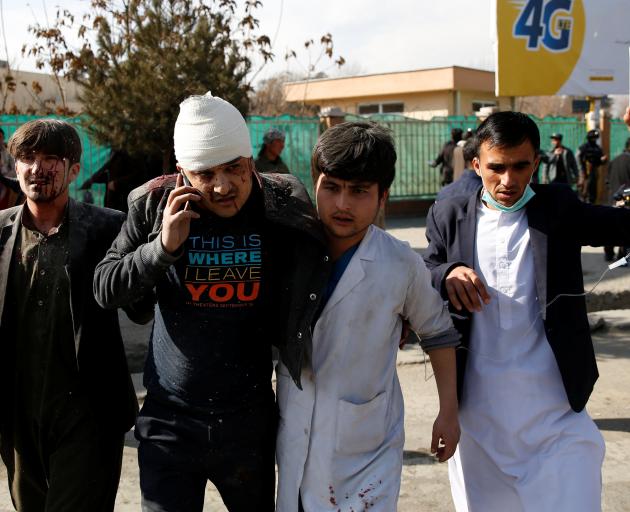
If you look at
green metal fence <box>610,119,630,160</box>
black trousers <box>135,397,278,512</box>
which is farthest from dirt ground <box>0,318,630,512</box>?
green metal fence <box>610,119,630,160</box>

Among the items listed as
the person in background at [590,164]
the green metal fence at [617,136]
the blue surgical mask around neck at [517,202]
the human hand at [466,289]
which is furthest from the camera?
the green metal fence at [617,136]

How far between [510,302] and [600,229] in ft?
1.36

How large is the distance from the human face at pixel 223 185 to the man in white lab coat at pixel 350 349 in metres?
0.26

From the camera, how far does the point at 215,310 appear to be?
2.39 m

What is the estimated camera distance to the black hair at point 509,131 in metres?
2.76

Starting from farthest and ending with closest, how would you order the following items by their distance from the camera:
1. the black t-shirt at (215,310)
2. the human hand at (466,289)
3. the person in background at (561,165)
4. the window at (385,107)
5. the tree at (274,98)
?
the window at (385,107)
the tree at (274,98)
the person in background at (561,165)
the human hand at (466,289)
the black t-shirt at (215,310)

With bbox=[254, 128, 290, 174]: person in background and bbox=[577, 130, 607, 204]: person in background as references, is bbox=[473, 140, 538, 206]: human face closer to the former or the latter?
bbox=[254, 128, 290, 174]: person in background

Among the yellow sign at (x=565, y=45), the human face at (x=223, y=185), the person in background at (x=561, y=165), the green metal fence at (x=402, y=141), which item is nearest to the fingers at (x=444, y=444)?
the human face at (x=223, y=185)

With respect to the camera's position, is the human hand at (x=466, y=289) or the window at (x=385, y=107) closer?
the human hand at (x=466, y=289)

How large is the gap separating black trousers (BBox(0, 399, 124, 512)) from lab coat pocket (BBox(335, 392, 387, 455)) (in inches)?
36.7

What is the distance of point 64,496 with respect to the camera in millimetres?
2676

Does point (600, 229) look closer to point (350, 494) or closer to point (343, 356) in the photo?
point (343, 356)

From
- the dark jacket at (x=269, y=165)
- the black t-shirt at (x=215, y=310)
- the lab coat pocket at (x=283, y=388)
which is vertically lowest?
the lab coat pocket at (x=283, y=388)

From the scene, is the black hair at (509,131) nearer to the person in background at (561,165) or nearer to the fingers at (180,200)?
the fingers at (180,200)
